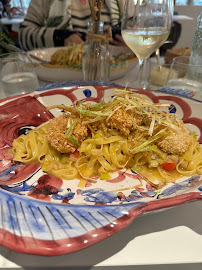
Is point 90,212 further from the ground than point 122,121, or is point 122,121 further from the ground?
point 122,121

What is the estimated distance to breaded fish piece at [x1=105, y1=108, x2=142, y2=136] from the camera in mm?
1098

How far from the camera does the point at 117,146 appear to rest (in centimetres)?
115

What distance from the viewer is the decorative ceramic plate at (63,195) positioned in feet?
2.02

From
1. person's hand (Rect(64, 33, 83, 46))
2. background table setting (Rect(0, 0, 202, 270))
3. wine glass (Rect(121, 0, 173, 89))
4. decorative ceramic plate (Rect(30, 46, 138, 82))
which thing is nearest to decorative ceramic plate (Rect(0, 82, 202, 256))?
background table setting (Rect(0, 0, 202, 270))

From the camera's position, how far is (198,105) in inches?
52.7

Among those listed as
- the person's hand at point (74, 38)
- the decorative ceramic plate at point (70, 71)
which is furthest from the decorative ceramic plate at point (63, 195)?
the person's hand at point (74, 38)

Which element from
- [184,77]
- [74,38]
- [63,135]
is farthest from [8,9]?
[63,135]

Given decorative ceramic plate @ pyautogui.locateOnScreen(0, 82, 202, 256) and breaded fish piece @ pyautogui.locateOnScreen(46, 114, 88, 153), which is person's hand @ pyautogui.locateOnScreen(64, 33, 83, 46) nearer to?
decorative ceramic plate @ pyautogui.locateOnScreen(0, 82, 202, 256)

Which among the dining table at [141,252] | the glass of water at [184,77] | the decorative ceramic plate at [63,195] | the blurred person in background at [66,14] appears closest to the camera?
the decorative ceramic plate at [63,195]

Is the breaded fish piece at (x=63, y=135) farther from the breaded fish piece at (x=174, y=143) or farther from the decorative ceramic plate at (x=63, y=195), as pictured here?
the breaded fish piece at (x=174, y=143)

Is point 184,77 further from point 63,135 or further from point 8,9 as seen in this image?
point 8,9

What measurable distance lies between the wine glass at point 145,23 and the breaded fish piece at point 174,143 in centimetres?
86

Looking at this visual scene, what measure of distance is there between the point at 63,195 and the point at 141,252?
36 cm

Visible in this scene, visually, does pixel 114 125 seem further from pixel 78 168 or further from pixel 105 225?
pixel 105 225
